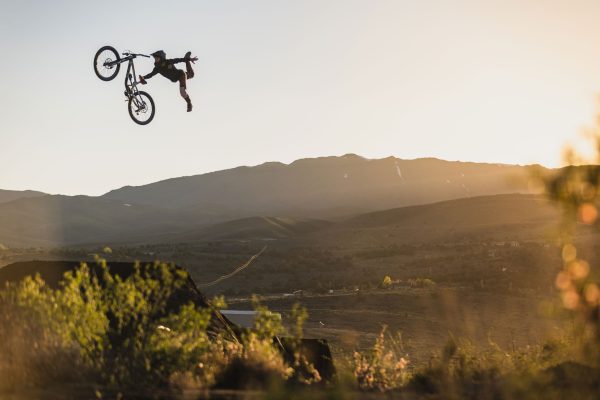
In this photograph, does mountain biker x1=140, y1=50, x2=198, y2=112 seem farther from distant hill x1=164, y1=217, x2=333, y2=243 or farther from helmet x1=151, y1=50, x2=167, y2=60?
distant hill x1=164, y1=217, x2=333, y2=243

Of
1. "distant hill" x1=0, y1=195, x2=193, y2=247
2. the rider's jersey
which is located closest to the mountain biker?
the rider's jersey

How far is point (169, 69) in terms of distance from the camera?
53.3ft

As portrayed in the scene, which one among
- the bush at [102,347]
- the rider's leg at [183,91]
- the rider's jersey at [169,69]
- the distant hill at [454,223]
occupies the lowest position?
the distant hill at [454,223]

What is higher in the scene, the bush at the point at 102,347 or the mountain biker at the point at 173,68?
the mountain biker at the point at 173,68

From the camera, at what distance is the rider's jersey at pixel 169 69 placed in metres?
16.1

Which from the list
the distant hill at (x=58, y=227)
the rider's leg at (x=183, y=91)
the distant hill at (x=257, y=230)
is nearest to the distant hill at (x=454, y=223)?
the distant hill at (x=257, y=230)

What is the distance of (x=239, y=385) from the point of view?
8617mm

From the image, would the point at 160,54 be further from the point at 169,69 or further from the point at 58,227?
the point at 58,227

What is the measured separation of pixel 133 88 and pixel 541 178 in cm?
1065

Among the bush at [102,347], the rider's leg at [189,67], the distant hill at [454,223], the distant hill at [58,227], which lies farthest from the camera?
the distant hill at [58,227]

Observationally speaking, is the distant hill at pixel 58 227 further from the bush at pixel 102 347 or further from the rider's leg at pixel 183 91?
the bush at pixel 102 347

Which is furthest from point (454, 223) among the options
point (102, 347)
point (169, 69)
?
point (102, 347)

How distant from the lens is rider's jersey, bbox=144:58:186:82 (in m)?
16.1

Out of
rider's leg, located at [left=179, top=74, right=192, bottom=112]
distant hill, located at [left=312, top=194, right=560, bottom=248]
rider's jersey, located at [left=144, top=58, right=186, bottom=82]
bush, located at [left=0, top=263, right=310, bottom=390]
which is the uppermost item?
rider's jersey, located at [left=144, top=58, right=186, bottom=82]
